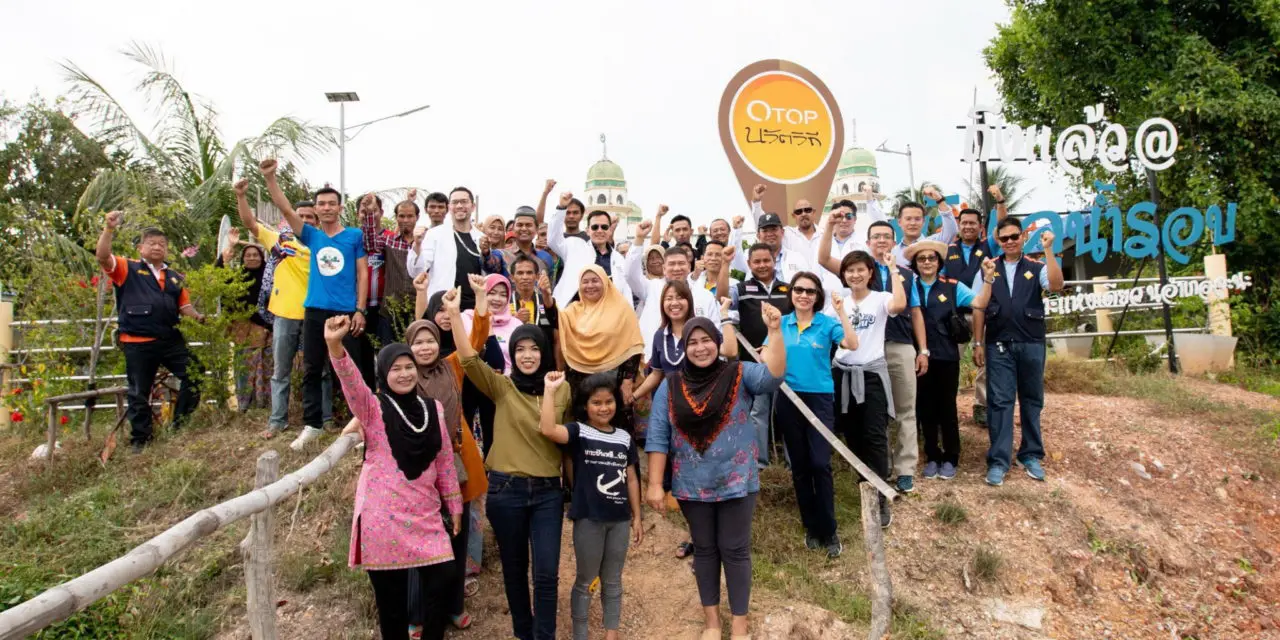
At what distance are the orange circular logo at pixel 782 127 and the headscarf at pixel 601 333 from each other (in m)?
4.68

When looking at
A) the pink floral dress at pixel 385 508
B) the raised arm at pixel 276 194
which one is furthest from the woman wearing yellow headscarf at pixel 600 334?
the raised arm at pixel 276 194

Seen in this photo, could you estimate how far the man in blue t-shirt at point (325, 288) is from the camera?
5.50m

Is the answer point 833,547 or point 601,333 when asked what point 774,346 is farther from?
point 833,547

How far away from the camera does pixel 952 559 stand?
490 centimetres

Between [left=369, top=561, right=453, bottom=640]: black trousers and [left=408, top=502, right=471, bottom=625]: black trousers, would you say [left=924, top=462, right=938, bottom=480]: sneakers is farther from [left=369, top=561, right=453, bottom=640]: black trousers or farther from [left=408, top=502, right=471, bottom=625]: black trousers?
[left=369, top=561, right=453, bottom=640]: black trousers

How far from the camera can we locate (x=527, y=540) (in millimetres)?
3615

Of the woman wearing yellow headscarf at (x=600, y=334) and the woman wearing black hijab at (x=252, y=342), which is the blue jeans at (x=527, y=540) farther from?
the woman wearing black hijab at (x=252, y=342)

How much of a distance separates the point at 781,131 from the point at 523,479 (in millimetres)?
6497

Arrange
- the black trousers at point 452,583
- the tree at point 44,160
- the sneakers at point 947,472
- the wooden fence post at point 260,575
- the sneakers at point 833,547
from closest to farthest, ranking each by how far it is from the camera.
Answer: the wooden fence post at point 260,575
the black trousers at point 452,583
the sneakers at point 833,547
the sneakers at point 947,472
the tree at point 44,160

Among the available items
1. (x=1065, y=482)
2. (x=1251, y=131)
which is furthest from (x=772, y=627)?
(x=1251, y=131)

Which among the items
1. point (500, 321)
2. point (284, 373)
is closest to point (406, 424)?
point (500, 321)

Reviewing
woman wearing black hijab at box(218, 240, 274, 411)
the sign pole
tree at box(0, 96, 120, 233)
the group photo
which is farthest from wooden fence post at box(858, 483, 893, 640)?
tree at box(0, 96, 120, 233)

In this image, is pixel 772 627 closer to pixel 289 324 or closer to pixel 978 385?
pixel 978 385

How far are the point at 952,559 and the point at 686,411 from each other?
2.40 metres
